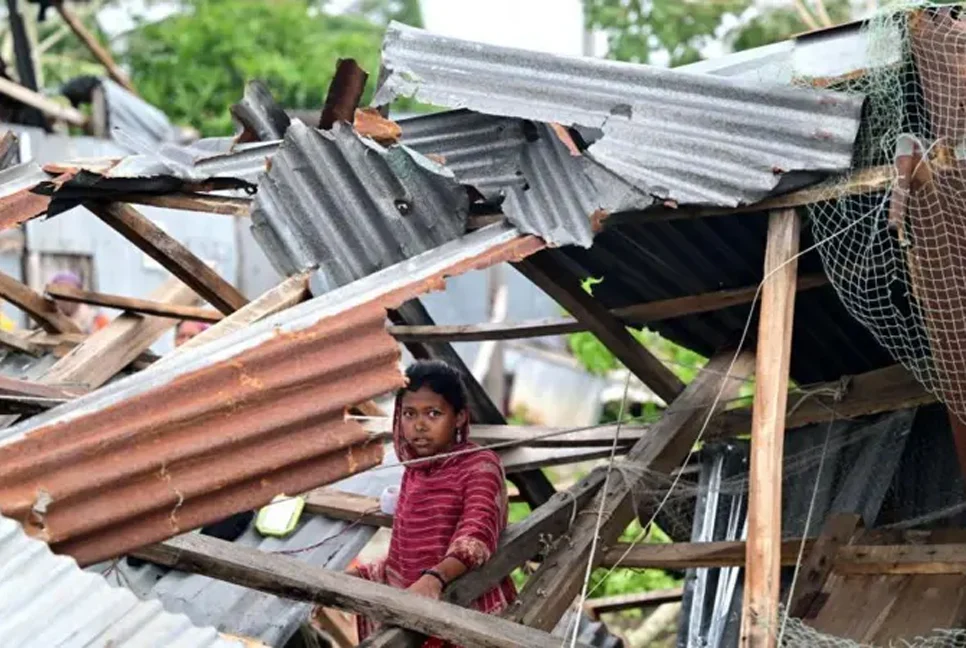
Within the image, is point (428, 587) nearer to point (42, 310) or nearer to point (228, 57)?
point (42, 310)

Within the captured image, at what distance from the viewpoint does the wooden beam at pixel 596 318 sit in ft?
15.8

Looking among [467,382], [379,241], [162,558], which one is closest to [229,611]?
[162,558]

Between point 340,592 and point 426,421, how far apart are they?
0.90 metres

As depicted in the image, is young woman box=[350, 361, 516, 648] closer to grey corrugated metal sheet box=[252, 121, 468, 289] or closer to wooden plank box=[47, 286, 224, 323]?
grey corrugated metal sheet box=[252, 121, 468, 289]

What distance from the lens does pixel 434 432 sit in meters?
4.55

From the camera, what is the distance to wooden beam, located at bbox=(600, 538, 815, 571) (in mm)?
4633

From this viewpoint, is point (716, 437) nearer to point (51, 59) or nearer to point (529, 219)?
point (529, 219)

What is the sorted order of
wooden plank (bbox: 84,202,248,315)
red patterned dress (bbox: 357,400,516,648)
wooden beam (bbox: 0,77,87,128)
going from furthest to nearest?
wooden beam (bbox: 0,77,87,128), red patterned dress (bbox: 357,400,516,648), wooden plank (bbox: 84,202,248,315)

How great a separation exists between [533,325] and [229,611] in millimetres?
1650

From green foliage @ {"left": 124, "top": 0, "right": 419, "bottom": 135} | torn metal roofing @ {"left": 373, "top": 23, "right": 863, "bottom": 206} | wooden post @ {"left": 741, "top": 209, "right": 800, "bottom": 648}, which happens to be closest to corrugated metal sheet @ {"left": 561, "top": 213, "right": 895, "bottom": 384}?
torn metal roofing @ {"left": 373, "top": 23, "right": 863, "bottom": 206}

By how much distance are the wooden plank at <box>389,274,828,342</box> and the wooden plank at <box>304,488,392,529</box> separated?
2.19 feet

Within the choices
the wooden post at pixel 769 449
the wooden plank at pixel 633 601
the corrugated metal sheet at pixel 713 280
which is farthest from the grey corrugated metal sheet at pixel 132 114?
the wooden post at pixel 769 449

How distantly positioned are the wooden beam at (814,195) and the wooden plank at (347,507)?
180 centimetres

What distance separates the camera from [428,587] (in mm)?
4074
